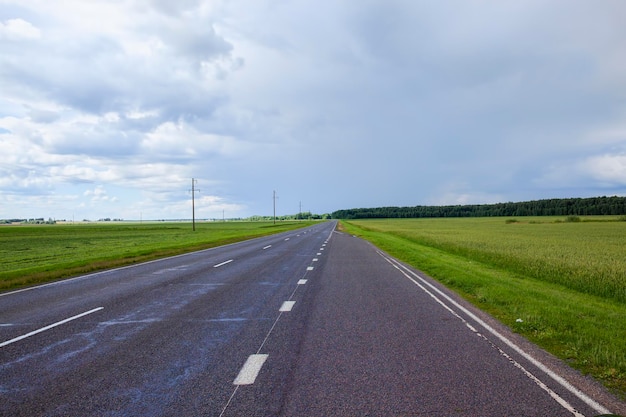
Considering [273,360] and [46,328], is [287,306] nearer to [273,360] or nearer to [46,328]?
[273,360]

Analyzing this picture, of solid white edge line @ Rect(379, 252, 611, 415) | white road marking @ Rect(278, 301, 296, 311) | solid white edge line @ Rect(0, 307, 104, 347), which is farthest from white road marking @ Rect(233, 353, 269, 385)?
solid white edge line @ Rect(0, 307, 104, 347)

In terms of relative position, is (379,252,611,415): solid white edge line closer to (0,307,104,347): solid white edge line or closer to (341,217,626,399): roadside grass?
(341,217,626,399): roadside grass

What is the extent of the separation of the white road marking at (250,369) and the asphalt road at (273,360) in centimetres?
3

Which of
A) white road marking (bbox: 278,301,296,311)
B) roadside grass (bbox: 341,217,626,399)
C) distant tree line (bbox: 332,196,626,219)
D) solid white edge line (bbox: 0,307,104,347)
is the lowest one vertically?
roadside grass (bbox: 341,217,626,399)

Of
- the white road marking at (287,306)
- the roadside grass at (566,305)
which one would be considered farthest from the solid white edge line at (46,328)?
the roadside grass at (566,305)

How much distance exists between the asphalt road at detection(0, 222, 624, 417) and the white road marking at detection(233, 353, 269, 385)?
27 mm

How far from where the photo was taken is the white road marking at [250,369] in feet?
16.1

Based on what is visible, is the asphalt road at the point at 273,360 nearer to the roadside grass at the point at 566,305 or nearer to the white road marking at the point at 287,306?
the white road marking at the point at 287,306

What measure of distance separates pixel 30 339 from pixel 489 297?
9901 mm

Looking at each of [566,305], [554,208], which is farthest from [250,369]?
[554,208]

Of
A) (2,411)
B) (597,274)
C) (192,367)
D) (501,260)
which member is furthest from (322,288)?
(501,260)

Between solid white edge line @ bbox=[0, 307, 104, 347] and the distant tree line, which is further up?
the distant tree line

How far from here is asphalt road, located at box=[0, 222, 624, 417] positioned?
14.3ft

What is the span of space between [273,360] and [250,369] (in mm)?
448
